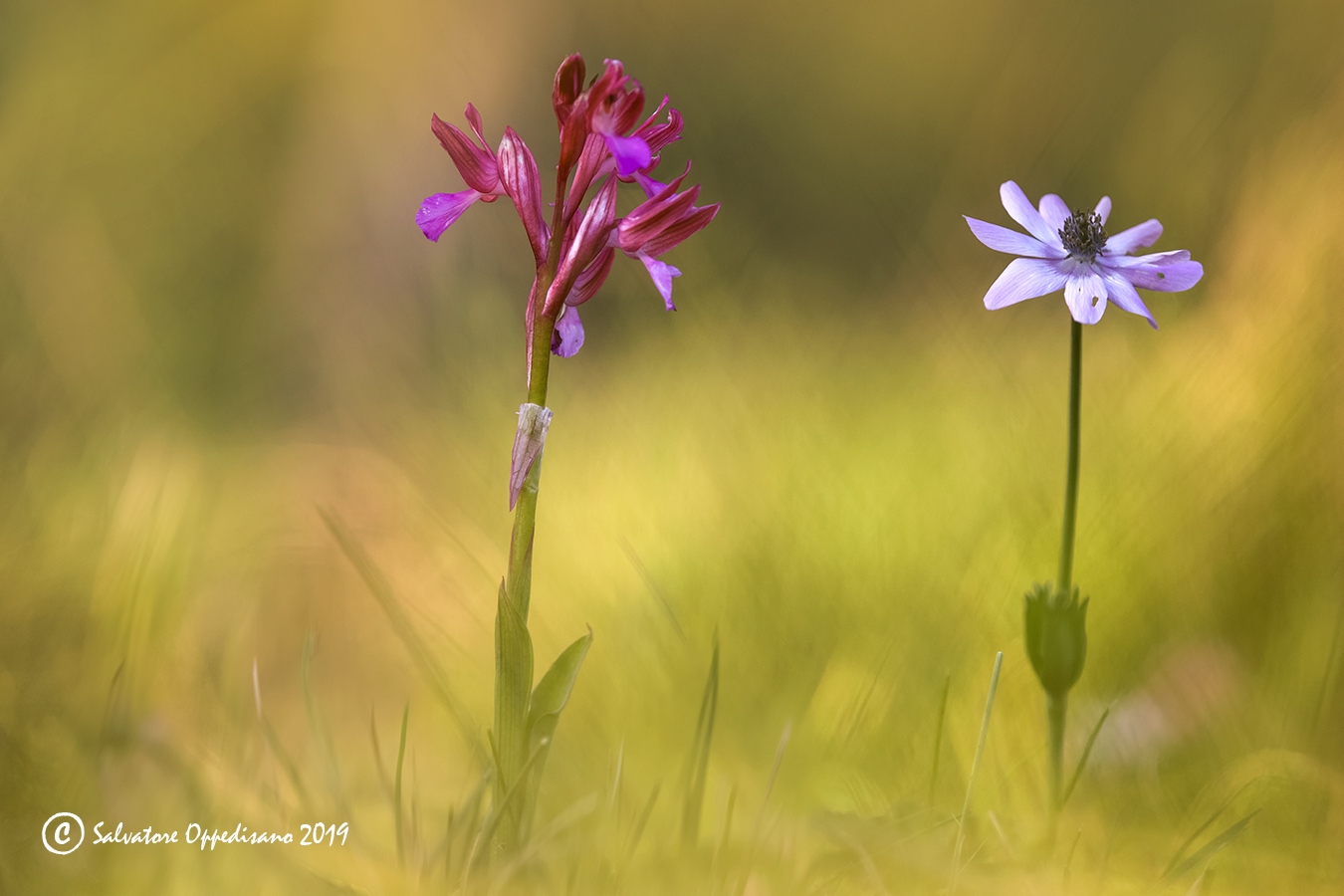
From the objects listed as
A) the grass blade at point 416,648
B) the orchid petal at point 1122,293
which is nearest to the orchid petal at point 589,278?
the grass blade at point 416,648

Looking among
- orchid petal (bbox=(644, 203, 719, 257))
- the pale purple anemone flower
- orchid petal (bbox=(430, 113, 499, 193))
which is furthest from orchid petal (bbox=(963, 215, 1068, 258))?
orchid petal (bbox=(430, 113, 499, 193))

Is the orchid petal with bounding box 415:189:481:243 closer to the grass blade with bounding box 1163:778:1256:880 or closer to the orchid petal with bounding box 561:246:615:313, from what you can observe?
the orchid petal with bounding box 561:246:615:313

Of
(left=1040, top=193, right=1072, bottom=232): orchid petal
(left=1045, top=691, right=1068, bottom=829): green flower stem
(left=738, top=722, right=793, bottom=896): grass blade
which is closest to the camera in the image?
(left=738, top=722, right=793, bottom=896): grass blade

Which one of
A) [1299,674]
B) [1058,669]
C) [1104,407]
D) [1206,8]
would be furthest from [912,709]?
[1206,8]

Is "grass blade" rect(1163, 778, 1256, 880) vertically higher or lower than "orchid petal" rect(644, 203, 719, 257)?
lower

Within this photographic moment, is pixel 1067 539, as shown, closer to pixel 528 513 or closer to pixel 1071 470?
pixel 1071 470

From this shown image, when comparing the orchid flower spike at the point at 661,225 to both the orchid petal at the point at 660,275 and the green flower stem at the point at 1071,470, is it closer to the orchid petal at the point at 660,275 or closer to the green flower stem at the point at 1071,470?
the orchid petal at the point at 660,275
